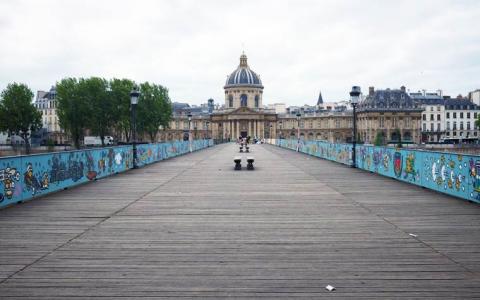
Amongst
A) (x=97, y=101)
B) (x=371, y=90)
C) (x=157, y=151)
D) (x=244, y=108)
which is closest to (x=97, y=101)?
(x=97, y=101)

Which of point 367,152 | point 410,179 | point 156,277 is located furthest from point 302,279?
point 367,152

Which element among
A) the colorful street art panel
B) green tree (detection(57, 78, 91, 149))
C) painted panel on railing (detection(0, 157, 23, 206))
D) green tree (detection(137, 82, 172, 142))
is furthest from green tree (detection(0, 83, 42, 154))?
painted panel on railing (detection(0, 157, 23, 206))

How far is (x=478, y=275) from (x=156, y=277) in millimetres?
4720

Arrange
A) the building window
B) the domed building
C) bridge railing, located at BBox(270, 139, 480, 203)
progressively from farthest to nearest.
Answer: the building window → the domed building → bridge railing, located at BBox(270, 139, 480, 203)

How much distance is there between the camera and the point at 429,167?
60.2 feet

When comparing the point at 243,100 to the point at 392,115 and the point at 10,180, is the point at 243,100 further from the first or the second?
the point at 10,180

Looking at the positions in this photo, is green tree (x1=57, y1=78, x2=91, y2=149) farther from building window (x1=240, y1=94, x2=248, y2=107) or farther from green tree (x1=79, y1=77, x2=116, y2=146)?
building window (x1=240, y1=94, x2=248, y2=107)

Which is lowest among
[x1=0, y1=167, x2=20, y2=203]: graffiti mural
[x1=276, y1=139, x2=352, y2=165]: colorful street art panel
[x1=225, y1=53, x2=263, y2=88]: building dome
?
[x1=276, y1=139, x2=352, y2=165]: colorful street art panel

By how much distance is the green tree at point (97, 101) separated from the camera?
8575 centimetres

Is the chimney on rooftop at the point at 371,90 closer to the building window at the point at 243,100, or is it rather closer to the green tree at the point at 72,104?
the building window at the point at 243,100

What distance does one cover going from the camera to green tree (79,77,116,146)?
3376 inches

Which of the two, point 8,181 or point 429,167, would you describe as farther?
point 429,167

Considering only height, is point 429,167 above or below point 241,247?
above

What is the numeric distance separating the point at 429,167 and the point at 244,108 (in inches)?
6363
